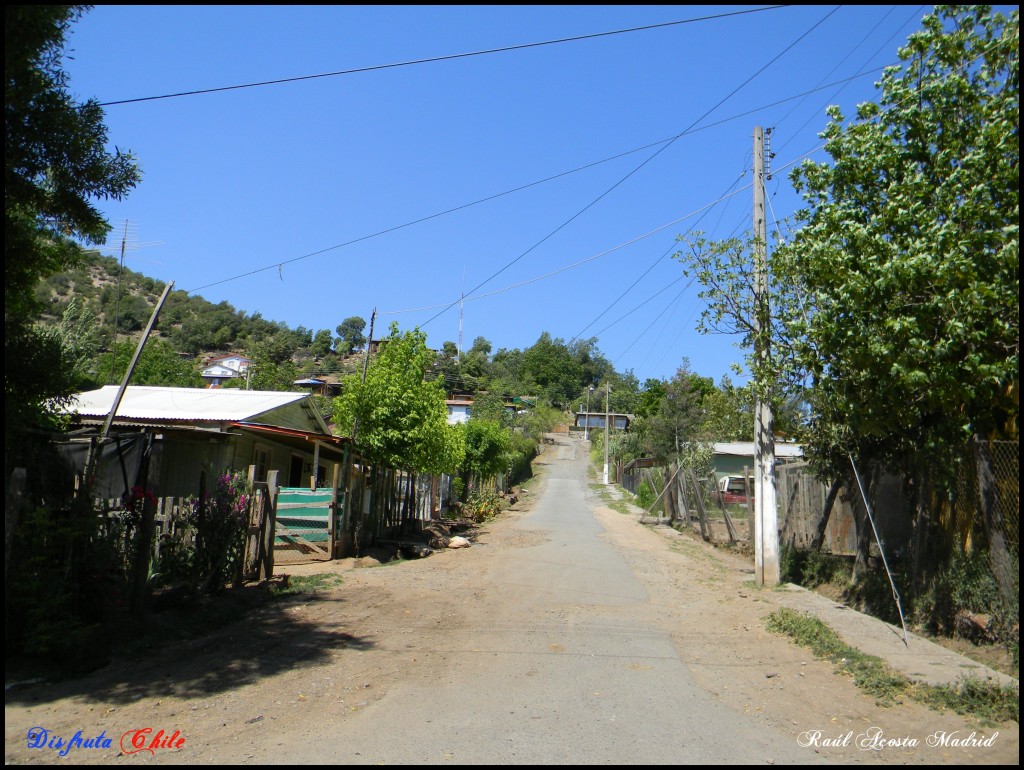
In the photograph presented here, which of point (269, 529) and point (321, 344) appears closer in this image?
point (269, 529)

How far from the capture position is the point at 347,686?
6523mm

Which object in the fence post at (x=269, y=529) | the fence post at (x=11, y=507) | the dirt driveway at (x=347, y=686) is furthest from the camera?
the fence post at (x=269, y=529)

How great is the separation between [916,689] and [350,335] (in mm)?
93990

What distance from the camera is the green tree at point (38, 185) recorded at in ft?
23.0

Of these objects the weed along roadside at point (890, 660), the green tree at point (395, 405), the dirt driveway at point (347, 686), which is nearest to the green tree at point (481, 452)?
the green tree at point (395, 405)

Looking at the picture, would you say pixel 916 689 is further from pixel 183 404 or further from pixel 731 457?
pixel 731 457

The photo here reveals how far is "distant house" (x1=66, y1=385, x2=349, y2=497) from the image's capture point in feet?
51.7

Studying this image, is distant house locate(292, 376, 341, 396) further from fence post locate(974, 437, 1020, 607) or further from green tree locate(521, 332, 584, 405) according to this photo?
green tree locate(521, 332, 584, 405)

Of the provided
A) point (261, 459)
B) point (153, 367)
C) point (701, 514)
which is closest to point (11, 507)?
point (261, 459)

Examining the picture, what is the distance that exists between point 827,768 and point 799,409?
8.16 metres

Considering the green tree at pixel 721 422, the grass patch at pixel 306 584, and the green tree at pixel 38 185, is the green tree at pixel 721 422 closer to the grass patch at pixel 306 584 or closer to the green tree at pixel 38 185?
the grass patch at pixel 306 584

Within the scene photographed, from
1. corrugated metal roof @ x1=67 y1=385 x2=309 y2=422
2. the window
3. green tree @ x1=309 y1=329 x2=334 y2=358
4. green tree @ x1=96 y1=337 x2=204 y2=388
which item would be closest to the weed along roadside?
corrugated metal roof @ x1=67 y1=385 x2=309 y2=422

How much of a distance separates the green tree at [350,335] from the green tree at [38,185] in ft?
266

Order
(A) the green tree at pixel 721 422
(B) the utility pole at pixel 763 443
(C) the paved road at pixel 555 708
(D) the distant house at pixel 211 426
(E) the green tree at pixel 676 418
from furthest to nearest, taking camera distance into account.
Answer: (E) the green tree at pixel 676 418
(A) the green tree at pixel 721 422
(D) the distant house at pixel 211 426
(B) the utility pole at pixel 763 443
(C) the paved road at pixel 555 708
